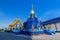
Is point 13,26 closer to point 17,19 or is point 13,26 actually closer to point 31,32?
point 17,19

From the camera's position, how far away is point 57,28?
33.8 m

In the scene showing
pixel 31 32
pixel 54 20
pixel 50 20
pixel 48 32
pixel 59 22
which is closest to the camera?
pixel 31 32

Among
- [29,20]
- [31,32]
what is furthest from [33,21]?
[31,32]

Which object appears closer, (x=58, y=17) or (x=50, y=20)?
(x=58, y=17)

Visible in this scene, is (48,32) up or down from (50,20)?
down

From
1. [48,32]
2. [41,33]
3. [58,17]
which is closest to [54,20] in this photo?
[58,17]

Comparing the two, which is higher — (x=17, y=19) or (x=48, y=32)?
(x=17, y=19)

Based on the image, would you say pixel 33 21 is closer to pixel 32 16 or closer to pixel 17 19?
pixel 32 16

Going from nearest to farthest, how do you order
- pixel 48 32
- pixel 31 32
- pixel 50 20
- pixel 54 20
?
1. pixel 31 32
2. pixel 48 32
3. pixel 54 20
4. pixel 50 20

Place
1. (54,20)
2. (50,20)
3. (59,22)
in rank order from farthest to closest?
(50,20)
(54,20)
(59,22)

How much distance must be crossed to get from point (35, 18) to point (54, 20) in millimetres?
13589

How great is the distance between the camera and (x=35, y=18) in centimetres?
2414

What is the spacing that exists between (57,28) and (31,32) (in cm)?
1612

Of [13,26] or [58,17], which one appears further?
[13,26]
